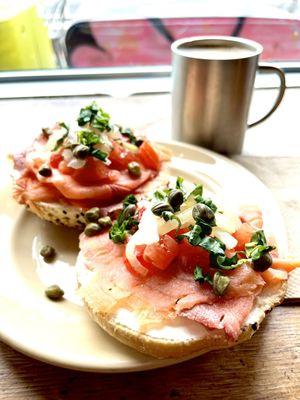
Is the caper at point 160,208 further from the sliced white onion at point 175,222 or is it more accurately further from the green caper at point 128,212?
the green caper at point 128,212

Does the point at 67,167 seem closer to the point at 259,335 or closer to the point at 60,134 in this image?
the point at 60,134

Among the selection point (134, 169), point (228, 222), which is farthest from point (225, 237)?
point (134, 169)

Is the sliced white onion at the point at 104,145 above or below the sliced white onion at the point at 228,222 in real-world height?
above

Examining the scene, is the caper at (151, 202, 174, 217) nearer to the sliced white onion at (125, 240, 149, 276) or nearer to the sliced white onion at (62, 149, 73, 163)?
the sliced white onion at (125, 240, 149, 276)

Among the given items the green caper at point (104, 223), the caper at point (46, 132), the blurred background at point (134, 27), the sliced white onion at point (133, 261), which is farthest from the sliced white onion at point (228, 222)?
the blurred background at point (134, 27)

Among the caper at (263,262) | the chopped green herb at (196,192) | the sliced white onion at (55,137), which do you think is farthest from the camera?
the sliced white onion at (55,137)

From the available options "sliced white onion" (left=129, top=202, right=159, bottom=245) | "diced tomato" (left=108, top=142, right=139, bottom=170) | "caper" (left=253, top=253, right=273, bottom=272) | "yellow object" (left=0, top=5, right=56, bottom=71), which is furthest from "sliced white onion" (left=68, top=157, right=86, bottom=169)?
"yellow object" (left=0, top=5, right=56, bottom=71)

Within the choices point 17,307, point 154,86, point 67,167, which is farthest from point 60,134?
point 154,86

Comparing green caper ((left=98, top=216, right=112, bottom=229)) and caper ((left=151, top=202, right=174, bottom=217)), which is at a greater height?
caper ((left=151, top=202, right=174, bottom=217))
